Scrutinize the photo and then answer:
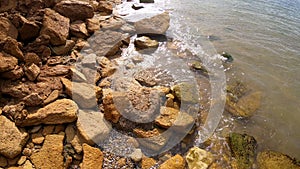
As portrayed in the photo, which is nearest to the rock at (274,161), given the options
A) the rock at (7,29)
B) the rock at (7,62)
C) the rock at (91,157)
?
the rock at (91,157)

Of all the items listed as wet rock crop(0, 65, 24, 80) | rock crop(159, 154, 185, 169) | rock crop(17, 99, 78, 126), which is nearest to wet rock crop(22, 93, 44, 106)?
rock crop(17, 99, 78, 126)

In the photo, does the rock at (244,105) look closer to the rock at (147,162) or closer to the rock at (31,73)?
the rock at (147,162)

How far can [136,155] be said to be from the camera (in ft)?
12.4

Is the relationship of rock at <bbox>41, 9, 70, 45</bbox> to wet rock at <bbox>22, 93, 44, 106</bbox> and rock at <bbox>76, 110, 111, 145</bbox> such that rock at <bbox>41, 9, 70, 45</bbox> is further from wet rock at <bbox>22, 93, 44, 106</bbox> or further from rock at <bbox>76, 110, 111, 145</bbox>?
rock at <bbox>76, 110, 111, 145</bbox>

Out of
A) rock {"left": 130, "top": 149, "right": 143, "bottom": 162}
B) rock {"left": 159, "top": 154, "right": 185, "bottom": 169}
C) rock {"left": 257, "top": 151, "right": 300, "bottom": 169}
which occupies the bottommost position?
rock {"left": 257, "top": 151, "right": 300, "bottom": 169}

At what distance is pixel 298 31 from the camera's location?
8.35m

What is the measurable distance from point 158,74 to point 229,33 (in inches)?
136

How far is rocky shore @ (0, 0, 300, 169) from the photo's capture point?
3635 millimetres

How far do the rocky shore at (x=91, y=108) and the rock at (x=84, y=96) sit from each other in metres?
0.02

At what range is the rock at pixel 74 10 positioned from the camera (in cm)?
613

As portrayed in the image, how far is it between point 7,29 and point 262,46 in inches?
266

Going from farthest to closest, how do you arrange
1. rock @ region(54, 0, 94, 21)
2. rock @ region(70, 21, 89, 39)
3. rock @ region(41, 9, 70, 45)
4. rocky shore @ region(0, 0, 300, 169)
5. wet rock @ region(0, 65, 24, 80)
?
rock @ region(54, 0, 94, 21) → rock @ region(70, 21, 89, 39) → rock @ region(41, 9, 70, 45) → wet rock @ region(0, 65, 24, 80) → rocky shore @ region(0, 0, 300, 169)

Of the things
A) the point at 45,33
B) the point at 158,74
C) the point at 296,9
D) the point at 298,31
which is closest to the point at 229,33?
the point at 298,31

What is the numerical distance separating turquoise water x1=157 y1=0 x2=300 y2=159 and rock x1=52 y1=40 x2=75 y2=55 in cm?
332
